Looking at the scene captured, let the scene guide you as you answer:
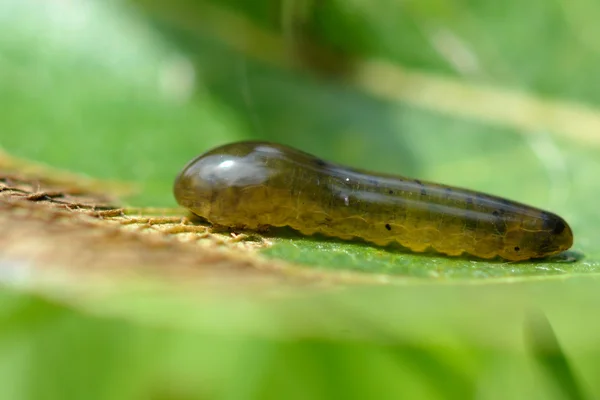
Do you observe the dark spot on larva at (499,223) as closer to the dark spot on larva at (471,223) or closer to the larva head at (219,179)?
the dark spot on larva at (471,223)

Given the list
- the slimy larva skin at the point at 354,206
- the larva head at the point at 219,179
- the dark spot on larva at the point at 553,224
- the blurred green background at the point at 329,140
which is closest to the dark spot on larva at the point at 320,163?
the slimy larva skin at the point at 354,206

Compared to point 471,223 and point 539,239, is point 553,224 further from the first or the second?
point 471,223

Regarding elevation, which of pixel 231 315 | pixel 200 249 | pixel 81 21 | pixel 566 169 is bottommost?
pixel 231 315

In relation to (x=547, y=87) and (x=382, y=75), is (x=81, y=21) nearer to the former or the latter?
(x=382, y=75)

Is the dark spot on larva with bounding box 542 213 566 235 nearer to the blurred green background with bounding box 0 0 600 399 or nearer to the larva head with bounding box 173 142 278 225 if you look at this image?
the blurred green background with bounding box 0 0 600 399

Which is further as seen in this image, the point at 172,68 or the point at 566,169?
the point at 172,68

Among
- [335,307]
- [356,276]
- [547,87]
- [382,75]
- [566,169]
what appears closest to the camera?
[335,307]

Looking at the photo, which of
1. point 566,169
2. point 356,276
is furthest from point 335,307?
point 566,169
